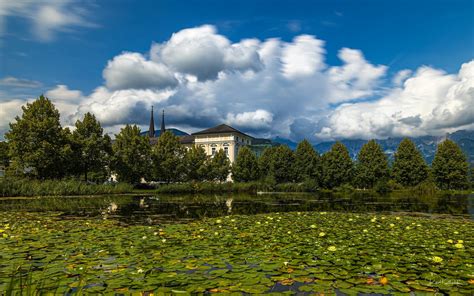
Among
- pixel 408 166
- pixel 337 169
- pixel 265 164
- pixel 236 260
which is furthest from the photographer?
pixel 265 164

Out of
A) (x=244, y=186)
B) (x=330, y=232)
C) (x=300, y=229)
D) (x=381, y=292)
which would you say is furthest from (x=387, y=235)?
(x=244, y=186)

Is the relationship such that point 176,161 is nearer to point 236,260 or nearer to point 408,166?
point 408,166

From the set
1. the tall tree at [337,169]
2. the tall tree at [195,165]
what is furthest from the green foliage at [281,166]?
the tall tree at [195,165]

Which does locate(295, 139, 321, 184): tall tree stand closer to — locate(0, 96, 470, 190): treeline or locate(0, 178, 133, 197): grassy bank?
locate(0, 96, 470, 190): treeline

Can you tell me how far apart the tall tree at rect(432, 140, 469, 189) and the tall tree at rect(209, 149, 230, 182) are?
45.1 metres

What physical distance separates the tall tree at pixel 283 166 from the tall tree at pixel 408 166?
22082 mm

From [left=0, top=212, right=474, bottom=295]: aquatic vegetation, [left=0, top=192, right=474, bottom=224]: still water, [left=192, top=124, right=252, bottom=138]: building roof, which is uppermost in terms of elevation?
[left=192, top=124, right=252, bottom=138]: building roof

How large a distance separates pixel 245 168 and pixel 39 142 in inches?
1689

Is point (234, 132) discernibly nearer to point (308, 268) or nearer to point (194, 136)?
point (194, 136)

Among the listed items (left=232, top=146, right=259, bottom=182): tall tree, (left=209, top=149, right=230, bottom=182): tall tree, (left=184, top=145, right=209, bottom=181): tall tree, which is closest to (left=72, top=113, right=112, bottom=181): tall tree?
(left=184, top=145, right=209, bottom=181): tall tree

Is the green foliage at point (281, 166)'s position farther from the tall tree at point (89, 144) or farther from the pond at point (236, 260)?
the pond at point (236, 260)

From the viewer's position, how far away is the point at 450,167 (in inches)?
2603

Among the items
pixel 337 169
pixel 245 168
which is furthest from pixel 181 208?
pixel 337 169

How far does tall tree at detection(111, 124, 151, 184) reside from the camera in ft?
180
